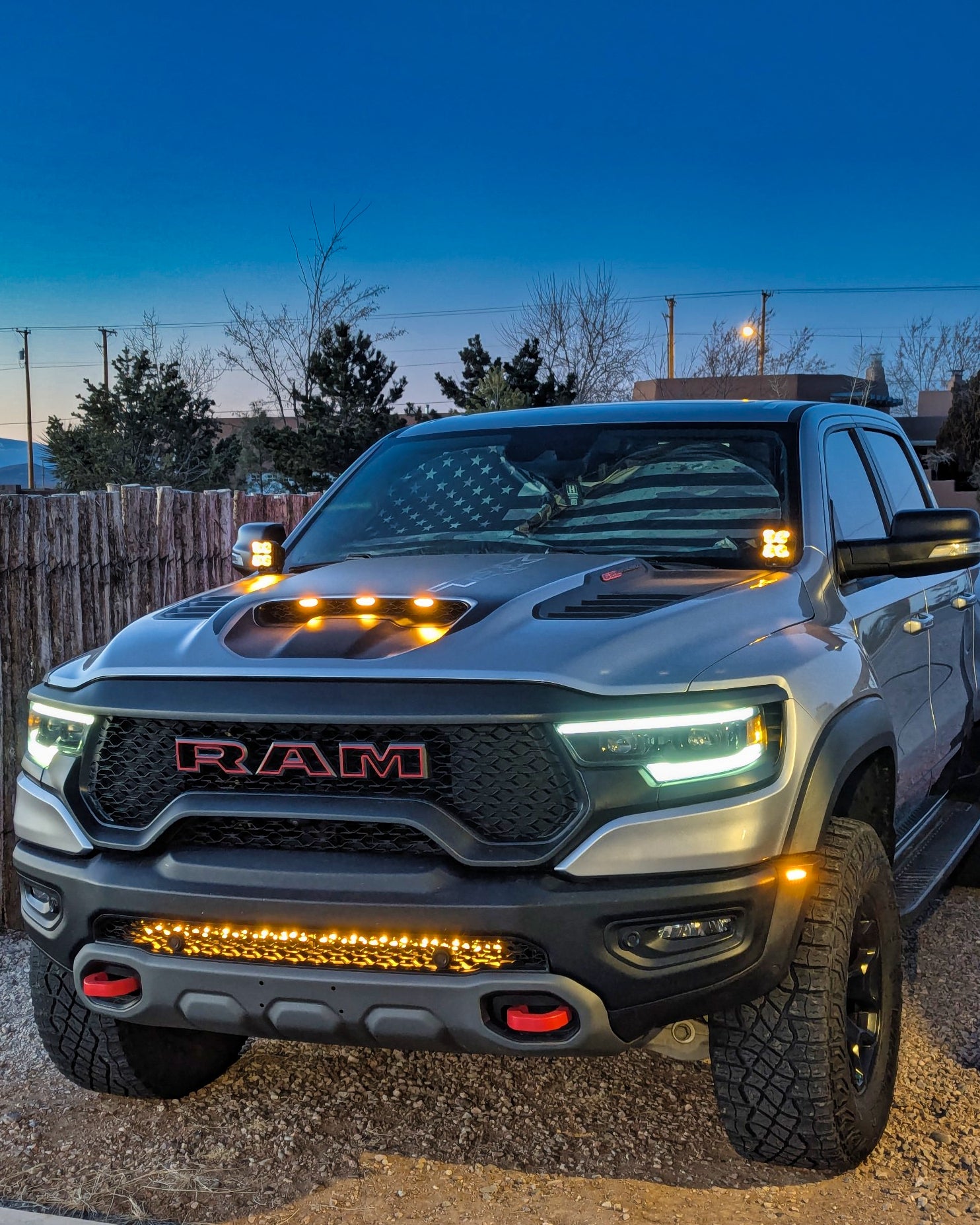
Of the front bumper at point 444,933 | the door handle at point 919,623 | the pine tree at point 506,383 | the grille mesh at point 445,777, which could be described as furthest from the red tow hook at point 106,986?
the pine tree at point 506,383

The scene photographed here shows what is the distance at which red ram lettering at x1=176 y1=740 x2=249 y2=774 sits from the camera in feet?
9.25

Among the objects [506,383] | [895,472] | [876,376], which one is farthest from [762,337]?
[895,472]

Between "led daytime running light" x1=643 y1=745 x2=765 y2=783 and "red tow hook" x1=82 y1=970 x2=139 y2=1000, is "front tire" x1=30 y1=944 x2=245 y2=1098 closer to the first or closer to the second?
"red tow hook" x1=82 y1=970 x2=139 y2=1000

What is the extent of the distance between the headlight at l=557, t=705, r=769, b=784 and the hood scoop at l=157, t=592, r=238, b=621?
1.13 metres

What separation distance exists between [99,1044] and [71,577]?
284cm

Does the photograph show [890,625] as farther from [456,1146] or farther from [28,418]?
[28,418]

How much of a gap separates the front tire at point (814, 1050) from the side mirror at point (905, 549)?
0.89m

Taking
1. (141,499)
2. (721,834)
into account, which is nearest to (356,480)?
(141,499)

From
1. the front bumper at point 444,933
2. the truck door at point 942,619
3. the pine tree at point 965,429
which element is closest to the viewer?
the front bumper at point 444,933

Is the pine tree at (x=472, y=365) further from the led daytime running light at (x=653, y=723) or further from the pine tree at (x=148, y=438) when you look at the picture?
the led daytime running light at (x=653, y=723)

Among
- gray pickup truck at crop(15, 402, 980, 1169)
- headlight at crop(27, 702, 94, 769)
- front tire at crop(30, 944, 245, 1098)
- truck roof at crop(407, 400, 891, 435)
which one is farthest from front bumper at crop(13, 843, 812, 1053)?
truck roof at crop(407, 400, 891, 435)

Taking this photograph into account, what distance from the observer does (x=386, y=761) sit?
2713 millimetres

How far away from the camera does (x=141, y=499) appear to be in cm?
626

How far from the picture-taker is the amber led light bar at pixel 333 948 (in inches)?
105
